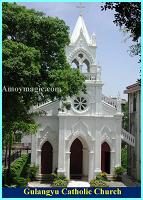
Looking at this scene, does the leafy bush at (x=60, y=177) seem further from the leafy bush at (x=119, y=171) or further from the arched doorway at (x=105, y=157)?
the leafy bush at (x=119, y=171)

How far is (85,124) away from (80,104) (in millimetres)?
1368

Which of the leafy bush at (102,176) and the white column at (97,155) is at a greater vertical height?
the white column at (97,155)

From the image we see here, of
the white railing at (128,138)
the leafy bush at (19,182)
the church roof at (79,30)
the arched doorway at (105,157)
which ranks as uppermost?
the church roof at (79,30)

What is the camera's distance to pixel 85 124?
2528cm

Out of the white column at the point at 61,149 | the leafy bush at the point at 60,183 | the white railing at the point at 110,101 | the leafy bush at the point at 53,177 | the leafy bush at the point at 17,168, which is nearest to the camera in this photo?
the leafy bush at the point at 17,168

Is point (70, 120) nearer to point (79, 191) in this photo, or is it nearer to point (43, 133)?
point (43, 133)

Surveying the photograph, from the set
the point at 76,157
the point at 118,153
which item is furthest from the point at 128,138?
the point at 76,157

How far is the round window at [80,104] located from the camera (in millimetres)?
25234

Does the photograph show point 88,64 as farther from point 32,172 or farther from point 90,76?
point 32,172

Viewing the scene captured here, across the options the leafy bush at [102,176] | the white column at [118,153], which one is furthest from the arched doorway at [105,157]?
the leafy bush at [102,176]

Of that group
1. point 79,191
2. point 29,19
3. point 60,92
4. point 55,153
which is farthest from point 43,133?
Result: point 79,191

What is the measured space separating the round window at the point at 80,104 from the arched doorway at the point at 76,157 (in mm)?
2425

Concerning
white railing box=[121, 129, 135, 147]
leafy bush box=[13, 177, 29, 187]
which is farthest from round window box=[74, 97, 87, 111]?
leafy bush box=[13, 177, 29, 187]

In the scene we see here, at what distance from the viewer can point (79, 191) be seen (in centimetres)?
1270
